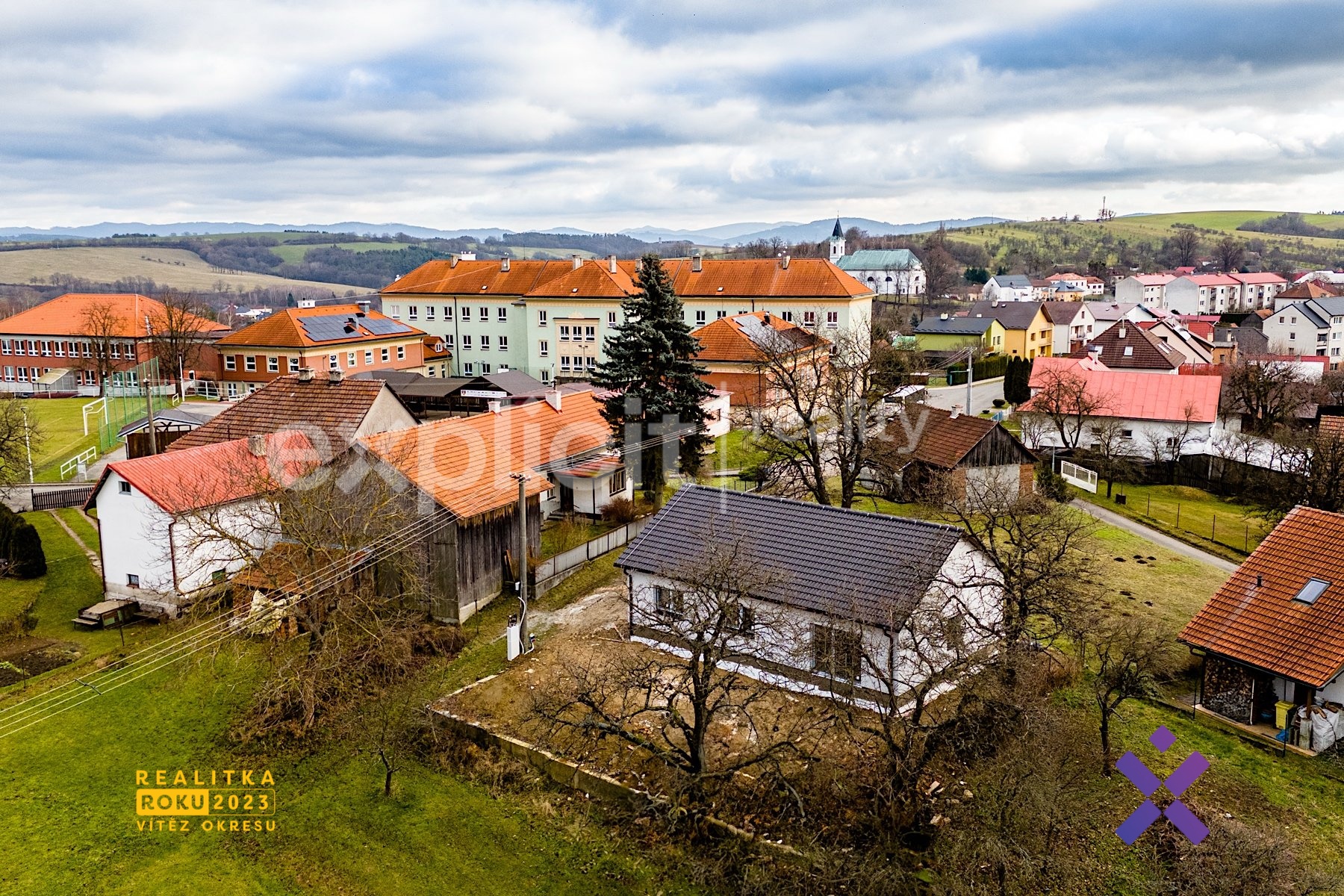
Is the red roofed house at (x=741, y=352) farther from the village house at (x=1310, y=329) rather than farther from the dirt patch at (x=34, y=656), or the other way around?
the village house at (x=1310, y=329)

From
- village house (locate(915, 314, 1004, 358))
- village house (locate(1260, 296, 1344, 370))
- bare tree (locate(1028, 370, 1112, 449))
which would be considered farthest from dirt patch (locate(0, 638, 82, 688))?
village house (locate(1260, 296, 1344, 370))

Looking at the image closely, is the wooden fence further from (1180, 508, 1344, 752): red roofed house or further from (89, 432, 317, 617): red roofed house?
(1180, 508, 1344, 752): red roofed house

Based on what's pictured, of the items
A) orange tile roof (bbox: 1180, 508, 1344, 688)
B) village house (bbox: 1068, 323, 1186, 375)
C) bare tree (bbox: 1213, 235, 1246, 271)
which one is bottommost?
orange tile roof (bbox: 1180, 508, 1344, 688)

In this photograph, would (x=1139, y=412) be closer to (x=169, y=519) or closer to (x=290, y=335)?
(x=169, y=519)

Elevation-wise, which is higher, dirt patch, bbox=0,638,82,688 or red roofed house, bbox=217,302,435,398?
red roofed house, bbox=217,302,435,398

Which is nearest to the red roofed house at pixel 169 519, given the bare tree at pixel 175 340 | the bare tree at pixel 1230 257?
the bare tree at pixel 175 340

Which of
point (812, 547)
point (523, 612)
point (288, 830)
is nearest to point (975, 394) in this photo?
point (812, 547)
